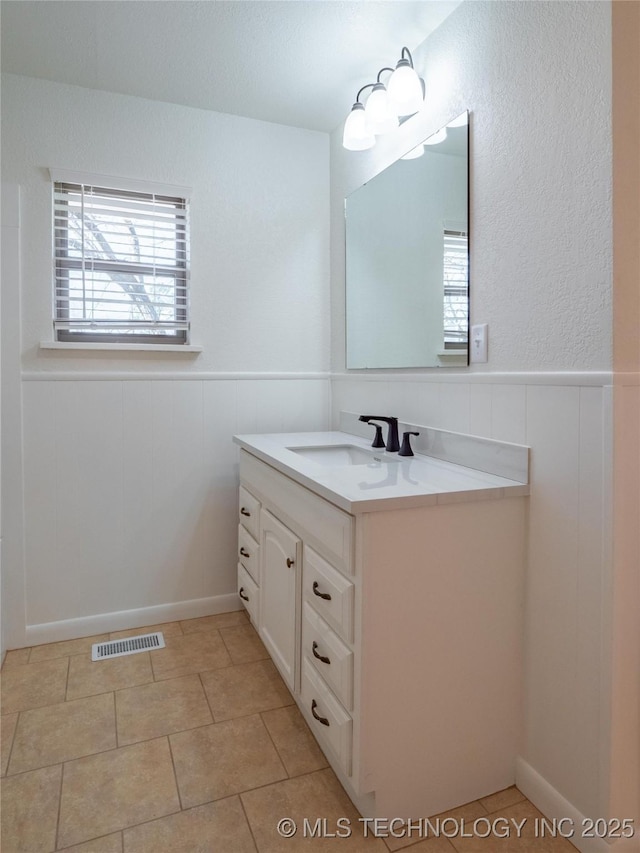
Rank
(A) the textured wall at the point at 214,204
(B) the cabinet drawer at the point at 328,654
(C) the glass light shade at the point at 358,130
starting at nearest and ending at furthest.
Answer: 1. (B) the cabinet drawer at the point at 328,654
2. (C) the glass light shade at the point at 358,130
3. (A) the textured wall at the point at 214,204

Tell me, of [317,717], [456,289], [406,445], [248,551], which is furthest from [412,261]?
[317,717]

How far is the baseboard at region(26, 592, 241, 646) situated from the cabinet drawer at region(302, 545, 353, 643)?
1.08 metres

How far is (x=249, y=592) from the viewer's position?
2135 mm

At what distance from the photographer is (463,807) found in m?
1.40

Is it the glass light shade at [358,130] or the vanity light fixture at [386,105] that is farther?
the glass light shade at [358,130]

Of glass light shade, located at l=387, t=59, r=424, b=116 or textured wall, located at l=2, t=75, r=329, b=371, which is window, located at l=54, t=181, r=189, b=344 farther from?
glass light shade, located at l=387, t=59, r=424, b=116

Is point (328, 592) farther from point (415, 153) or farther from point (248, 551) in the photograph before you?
point (415, 153)

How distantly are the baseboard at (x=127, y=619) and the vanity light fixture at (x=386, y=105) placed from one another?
211cm

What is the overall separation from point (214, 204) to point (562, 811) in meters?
2.55

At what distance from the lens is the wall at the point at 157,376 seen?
7.07 ft

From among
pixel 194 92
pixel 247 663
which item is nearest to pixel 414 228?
pixel 194 92

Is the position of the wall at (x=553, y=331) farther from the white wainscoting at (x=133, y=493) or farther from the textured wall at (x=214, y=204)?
the white wainscoting at (x=133, y=493)

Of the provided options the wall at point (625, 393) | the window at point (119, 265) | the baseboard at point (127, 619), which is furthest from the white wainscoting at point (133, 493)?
the wall at point (625, 393)

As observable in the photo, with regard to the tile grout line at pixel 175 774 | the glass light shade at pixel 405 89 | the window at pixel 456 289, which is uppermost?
the glass light shade at pixel 405 89
